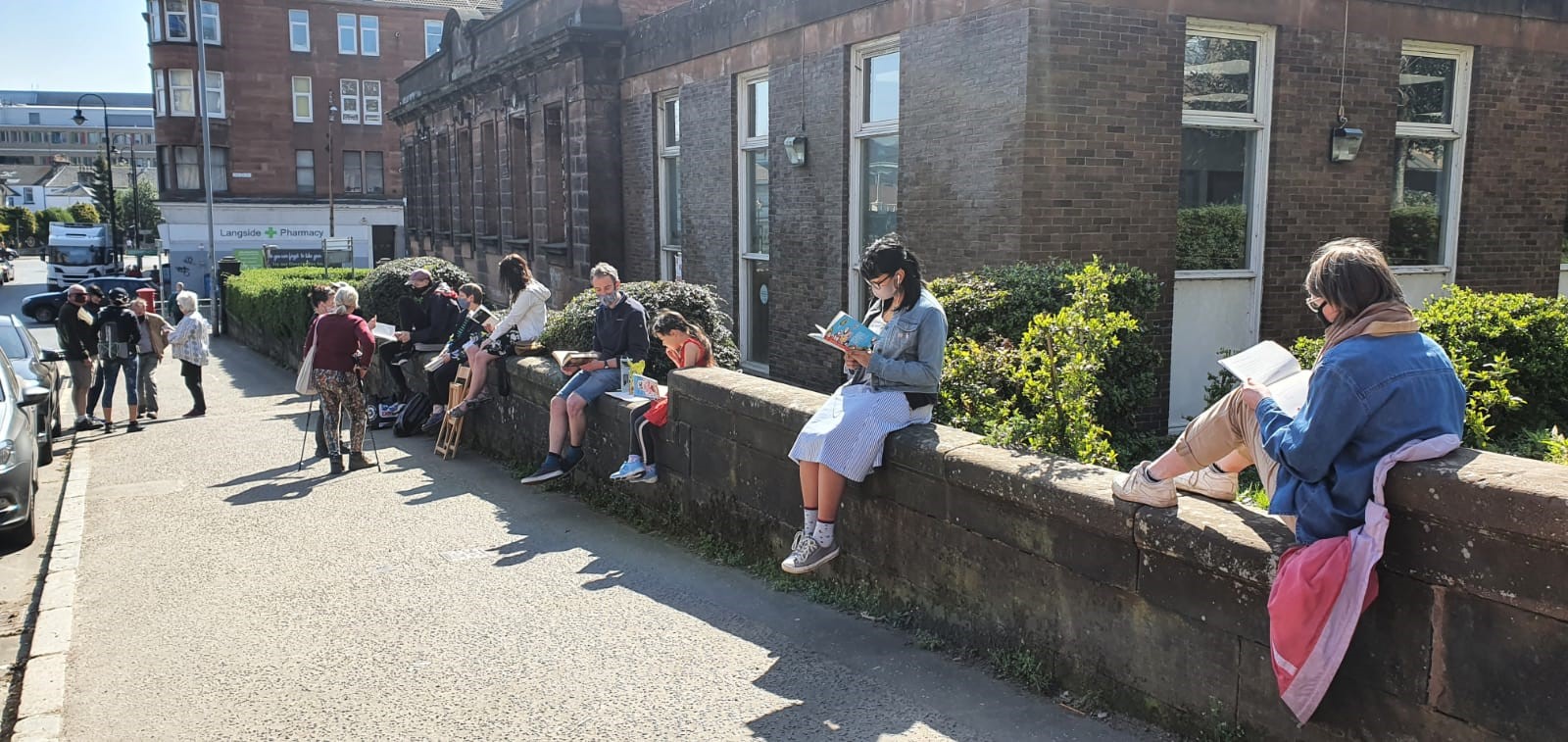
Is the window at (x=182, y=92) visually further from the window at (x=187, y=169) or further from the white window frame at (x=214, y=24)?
the white window frame at (x=214, y=24)

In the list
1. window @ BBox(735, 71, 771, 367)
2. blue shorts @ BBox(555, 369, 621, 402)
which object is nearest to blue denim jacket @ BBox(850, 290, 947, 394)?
blue shorts @ BBox(555, 369, 621, 402)

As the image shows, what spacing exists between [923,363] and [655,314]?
17.2 feet

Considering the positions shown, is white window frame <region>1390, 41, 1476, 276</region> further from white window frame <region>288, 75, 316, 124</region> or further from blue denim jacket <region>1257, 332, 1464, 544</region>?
white window frame <region>288, 75, 316, 124</region>

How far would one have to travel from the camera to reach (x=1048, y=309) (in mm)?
9203

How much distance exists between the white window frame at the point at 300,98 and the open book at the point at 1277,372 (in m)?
57.3

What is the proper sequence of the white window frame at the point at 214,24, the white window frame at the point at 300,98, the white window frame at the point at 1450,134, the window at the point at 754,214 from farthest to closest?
the white window frame at the point at 300,98 < the white window frame at the point at 214,24 < the window at the point at 754,214 < the white window frame at the point at 1450,134

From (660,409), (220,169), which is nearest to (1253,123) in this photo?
(660,409)

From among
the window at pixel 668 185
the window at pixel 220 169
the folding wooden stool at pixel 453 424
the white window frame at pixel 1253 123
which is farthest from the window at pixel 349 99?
the white window frame at pixel 1253 123

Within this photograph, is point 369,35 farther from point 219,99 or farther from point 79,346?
point 79,346

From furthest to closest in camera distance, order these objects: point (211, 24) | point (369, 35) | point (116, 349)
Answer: point (369, 35), point (211, 24), point (116, 349)

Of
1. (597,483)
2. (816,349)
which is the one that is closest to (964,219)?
(816,349)

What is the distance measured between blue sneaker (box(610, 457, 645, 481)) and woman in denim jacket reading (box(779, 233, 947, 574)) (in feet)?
7.33

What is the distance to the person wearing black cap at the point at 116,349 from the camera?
51.0 ft

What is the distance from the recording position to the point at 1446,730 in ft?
12.4
